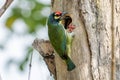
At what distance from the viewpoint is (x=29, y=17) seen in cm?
283

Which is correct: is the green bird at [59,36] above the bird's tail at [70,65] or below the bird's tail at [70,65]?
above

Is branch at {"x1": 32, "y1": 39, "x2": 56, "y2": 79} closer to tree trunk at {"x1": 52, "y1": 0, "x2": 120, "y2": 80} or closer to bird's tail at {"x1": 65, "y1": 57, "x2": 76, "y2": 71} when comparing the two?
Answer: tree trunk at {"x1": 52, "y1": 0, "x2": 120, "y2": 80}

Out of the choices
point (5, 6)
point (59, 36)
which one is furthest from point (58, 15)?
point (5, 6)

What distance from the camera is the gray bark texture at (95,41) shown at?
7.89ft

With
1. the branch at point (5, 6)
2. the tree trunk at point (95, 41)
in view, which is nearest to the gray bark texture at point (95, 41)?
the tree trunk at point (95, 41)

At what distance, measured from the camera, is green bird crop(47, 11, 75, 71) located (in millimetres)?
2473

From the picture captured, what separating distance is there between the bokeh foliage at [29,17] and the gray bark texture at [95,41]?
324 millimetres

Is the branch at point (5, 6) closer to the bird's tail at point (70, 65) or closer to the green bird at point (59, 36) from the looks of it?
the green bird at point (59, 36)

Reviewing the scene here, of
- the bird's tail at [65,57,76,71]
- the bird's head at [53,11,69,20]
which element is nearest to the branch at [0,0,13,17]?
the bird's head at [53,11,69,20]

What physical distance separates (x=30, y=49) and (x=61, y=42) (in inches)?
18.9

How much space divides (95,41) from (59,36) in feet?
0.71

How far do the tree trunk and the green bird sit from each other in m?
0.05

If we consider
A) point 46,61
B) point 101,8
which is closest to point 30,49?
point 46,61

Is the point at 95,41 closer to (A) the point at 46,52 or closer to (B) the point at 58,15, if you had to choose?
(B) the point at 58,15
